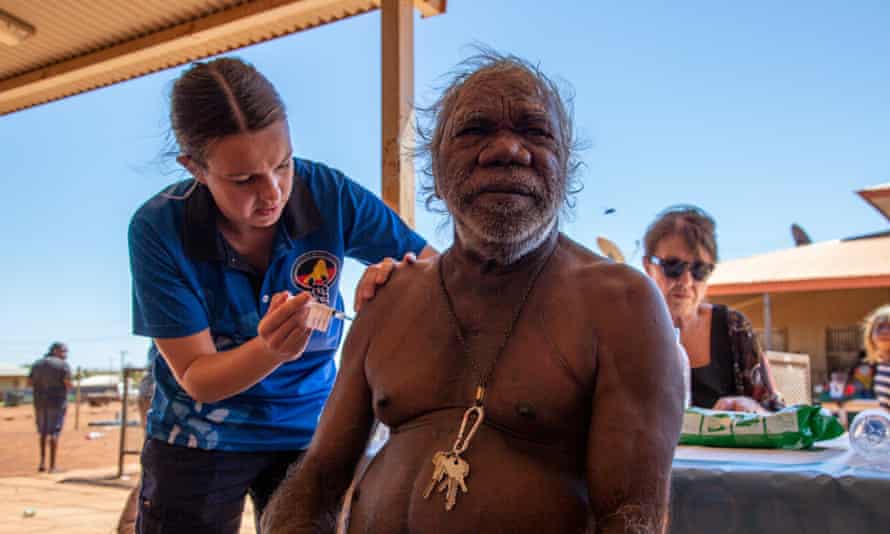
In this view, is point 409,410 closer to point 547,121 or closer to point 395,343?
point 395,343

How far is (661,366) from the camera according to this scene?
5.22 feet

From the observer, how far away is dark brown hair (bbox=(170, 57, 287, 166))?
6.74 feet

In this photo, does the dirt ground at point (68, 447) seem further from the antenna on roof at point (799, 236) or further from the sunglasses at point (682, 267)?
the antenna on roof at point (799, 236)

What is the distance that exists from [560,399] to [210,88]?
50.2 inches

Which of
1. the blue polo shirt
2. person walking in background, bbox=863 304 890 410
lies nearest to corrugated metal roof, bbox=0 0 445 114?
the blue polo shirt

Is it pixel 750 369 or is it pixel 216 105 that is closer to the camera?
pixel 216 105

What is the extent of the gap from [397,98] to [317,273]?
1.87m

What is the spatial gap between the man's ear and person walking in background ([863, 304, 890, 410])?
15.3 feet

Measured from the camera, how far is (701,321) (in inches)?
143

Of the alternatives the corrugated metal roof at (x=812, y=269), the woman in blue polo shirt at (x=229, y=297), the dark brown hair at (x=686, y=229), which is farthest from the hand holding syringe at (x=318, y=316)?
the corrugated metal roof at (x=812, y=269)

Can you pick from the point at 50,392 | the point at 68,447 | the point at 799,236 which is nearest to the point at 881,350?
the point at 50,392

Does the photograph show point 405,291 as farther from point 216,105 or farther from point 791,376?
point 791,376

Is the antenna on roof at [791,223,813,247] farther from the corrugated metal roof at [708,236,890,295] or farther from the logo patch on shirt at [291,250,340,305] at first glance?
the logo patch on shirt at [291,250,340,305]

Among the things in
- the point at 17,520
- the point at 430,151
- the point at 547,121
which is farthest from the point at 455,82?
the point at 17,520
